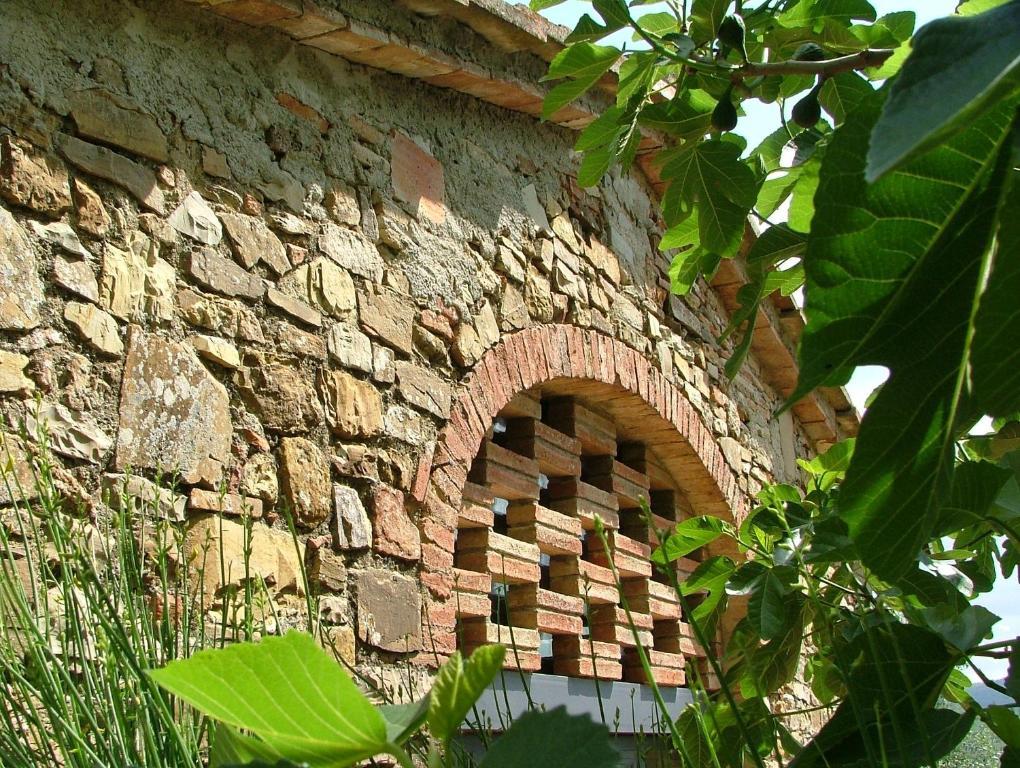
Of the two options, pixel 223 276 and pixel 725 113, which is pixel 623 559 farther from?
pixel 725 113

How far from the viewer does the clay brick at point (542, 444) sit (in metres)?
4.28

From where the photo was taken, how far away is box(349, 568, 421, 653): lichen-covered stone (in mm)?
3109

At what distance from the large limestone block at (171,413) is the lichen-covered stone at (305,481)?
0.20 m

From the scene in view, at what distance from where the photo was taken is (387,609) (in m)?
3.18

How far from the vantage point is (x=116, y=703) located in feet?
3.95

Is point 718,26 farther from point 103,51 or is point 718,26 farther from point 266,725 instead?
point 103,51

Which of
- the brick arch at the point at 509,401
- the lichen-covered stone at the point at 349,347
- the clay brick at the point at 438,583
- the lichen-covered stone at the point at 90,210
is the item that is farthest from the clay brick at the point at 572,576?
the lichen-covered stone at the point at 90,210

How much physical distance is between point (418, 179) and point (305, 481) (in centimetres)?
132

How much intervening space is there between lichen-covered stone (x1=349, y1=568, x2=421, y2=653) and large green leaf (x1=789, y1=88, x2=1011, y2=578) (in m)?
2.61

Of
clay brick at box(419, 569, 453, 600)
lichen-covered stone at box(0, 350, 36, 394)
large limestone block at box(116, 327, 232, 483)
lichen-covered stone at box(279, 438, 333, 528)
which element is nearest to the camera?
lichen-covered stone at box(0, 350, 36, 394)

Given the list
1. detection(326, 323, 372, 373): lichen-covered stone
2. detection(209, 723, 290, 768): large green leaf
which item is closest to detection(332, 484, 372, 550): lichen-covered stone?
detection(326, 323, 372, 373): lichen-covered stone

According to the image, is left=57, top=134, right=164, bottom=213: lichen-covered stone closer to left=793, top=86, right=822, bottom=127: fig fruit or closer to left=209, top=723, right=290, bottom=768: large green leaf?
left=793, top=86, right=822, bottom=127: fig fruit

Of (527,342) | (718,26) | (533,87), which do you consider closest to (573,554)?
(527,342)

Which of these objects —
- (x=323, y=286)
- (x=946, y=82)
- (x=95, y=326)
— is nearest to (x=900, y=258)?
(x=946, y=82)
